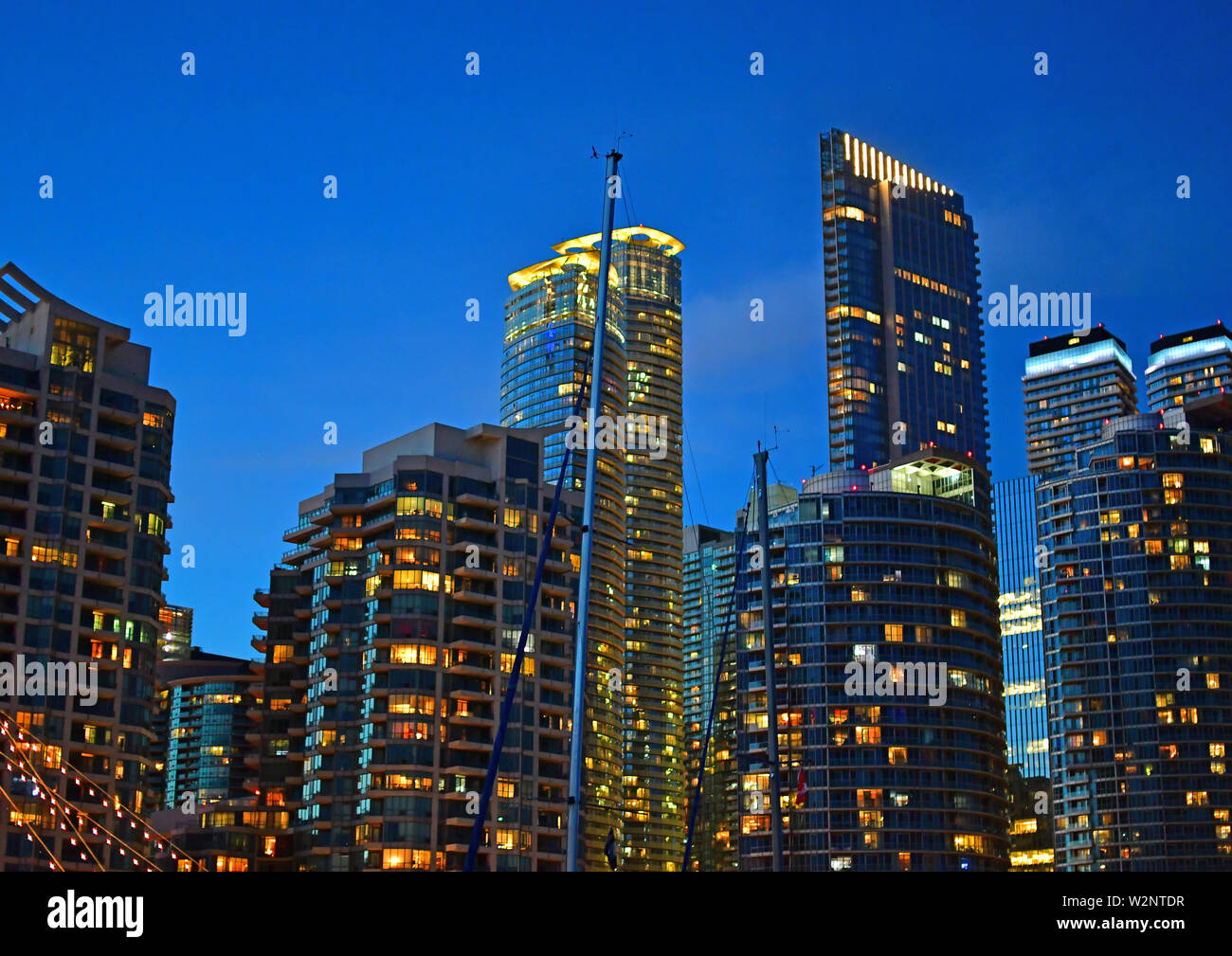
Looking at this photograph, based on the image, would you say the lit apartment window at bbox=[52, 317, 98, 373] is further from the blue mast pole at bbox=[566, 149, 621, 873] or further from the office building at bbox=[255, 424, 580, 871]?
the blue mast pole at bbox=[566, 149, 621, 873]

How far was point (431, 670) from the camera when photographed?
167 meters

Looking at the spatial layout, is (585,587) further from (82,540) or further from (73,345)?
(73,345)

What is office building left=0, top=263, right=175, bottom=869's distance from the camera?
139625 mm

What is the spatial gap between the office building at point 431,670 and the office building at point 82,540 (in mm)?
23529

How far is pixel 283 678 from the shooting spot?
19262 cm

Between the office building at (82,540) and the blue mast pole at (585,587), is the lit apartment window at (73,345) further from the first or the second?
the blue mast pole at (585,587)

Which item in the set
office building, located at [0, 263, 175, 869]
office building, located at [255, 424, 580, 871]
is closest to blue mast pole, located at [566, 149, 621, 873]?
office building, located at [0, 263, 175, 869]

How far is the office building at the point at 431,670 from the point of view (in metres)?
162

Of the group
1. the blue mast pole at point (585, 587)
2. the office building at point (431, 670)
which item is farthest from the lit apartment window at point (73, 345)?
the blue mast pole at point (585, 587)

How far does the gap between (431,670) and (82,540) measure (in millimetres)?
41599

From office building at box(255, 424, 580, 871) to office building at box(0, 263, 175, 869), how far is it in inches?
926
